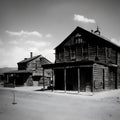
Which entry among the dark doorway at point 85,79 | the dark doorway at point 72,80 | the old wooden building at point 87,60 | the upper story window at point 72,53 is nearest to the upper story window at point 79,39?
the old wooden building at point 87,60

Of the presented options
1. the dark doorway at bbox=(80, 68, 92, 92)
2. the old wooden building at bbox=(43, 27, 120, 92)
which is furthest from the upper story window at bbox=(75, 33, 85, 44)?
the dark doorway at bbox=(80, 68, 92, 92)

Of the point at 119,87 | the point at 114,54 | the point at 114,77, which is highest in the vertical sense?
the point at 114,54

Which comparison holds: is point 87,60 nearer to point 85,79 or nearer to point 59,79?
point 85,79

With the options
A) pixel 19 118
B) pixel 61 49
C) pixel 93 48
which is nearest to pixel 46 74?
pixel 61 49

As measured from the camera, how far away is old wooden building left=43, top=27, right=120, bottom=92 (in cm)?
2194

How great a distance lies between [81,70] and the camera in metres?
23.3

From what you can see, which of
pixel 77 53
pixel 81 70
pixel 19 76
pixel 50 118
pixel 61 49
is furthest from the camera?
pixel 19 76

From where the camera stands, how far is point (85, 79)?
22.8m

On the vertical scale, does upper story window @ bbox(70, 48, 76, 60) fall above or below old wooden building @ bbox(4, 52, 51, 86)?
above

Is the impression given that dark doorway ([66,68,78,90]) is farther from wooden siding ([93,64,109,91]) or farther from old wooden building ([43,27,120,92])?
wooden siding ([93,64,109,91])

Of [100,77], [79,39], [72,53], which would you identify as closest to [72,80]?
[100,77]

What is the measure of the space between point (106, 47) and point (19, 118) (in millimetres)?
18511

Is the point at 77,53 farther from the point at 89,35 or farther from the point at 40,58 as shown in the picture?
the point at 40,58

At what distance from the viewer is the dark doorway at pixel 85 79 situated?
73.0 feet
